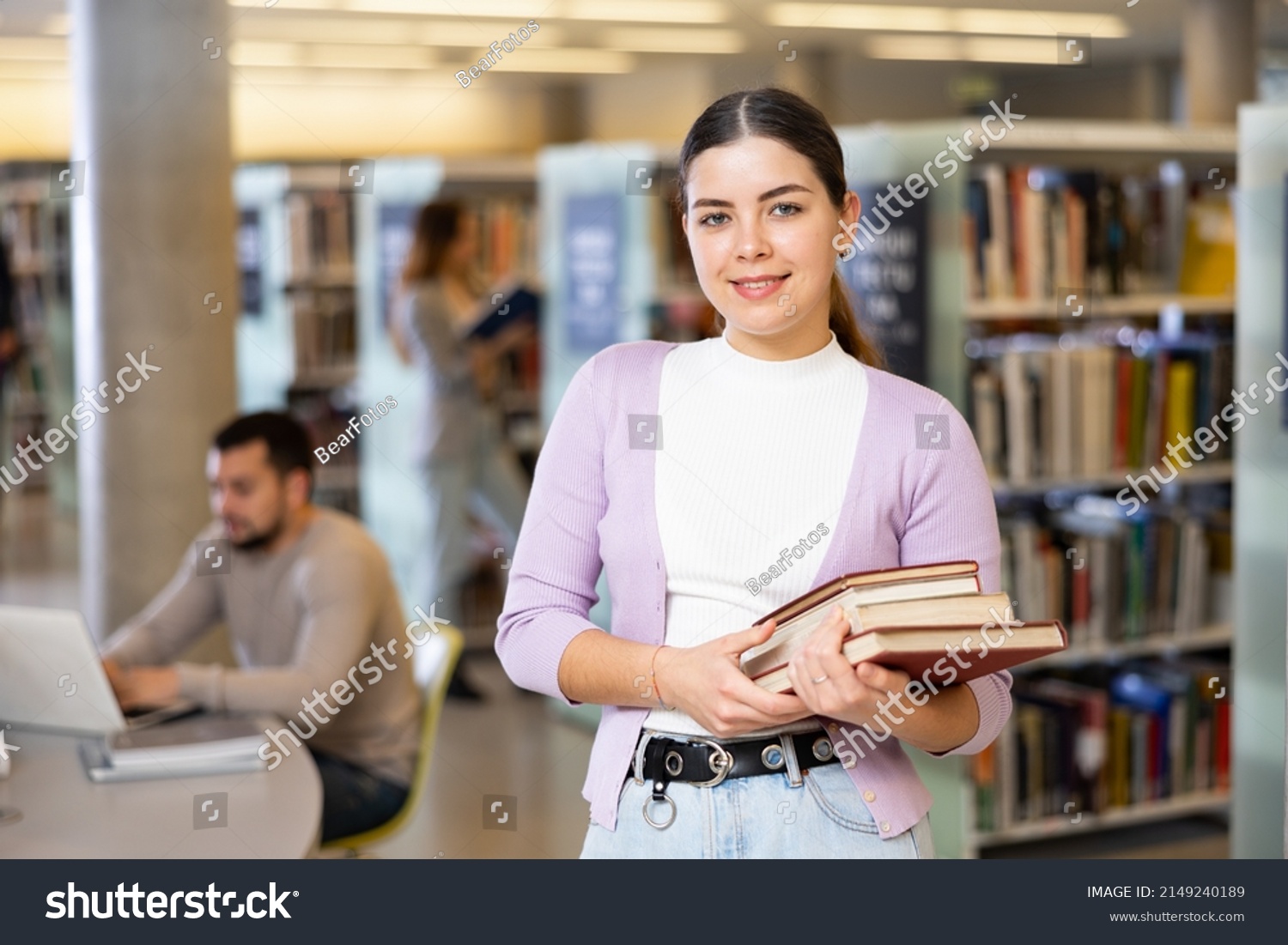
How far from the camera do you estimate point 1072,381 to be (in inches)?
157

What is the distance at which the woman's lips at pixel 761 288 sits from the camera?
4.92ft

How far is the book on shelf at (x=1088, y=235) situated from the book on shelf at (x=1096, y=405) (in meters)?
0.18

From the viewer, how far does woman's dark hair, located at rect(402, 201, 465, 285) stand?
5.67m

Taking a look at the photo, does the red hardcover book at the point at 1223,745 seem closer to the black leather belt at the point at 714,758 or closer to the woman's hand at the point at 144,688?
the woman's hand at the point at 144,688

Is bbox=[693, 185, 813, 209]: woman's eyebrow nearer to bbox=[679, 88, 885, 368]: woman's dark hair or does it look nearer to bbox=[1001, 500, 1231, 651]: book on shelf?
bbox=[679, 88, 885, 368]: woman's dark hair

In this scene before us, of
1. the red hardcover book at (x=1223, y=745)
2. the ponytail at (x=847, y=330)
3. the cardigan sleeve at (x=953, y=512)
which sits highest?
the ponytail at (x=847, y=330)

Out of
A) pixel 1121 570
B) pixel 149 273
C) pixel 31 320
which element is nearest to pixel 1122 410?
pixel 1121 570

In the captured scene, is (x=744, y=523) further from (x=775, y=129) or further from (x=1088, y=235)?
(x=1088, y=235)

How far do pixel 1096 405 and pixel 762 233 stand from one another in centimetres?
275

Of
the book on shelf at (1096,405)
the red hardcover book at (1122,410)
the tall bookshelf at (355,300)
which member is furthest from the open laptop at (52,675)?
the tall bookshelf at (355,300)

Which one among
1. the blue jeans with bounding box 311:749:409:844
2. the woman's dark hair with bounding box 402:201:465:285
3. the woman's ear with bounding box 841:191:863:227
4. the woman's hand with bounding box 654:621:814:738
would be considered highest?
the woman's dark hair with bounding box 402:201:465:285

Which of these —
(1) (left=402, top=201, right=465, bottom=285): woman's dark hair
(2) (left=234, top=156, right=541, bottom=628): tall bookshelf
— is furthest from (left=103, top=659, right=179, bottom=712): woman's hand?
(2) (left=234, top=156, right=541, bottom=628): tall bookshelf

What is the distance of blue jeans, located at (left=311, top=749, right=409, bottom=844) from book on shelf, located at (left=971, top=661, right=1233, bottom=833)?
1.66m
